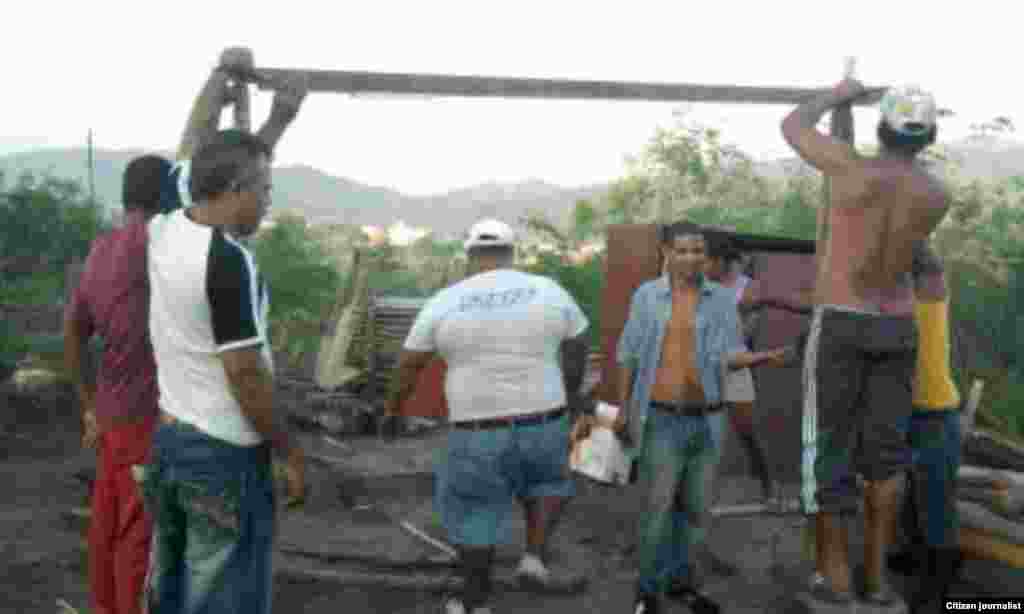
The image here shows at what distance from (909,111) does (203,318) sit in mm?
2878

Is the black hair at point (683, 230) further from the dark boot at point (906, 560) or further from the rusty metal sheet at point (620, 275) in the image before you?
the rusty metal sheet at point (620, 275)

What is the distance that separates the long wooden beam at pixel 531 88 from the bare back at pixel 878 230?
0.62 meters

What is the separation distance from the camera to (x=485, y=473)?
5488mm

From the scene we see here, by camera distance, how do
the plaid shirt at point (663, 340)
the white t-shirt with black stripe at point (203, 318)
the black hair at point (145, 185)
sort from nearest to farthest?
the white t-shirt with black stripe at point (203, 318) → the black hair at point (145, 185) → the plaid shirt at point (663, 340)

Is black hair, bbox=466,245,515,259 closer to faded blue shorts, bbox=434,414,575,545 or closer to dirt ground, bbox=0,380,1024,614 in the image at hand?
faded blue shorts, bbox=434,414,575,545

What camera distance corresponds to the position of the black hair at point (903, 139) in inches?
192

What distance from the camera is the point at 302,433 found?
35.9 feet

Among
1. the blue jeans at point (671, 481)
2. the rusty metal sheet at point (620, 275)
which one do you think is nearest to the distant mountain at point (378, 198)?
the rusty metal sheet at point (620, 275)

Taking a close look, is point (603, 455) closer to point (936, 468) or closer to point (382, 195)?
point (936, 468)

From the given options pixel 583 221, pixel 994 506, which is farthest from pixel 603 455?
pixel 583 221

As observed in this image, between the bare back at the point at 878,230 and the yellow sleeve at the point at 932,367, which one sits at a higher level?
the bare back at the point at 878,230

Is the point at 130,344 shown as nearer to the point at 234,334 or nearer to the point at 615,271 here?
the point at 234,334

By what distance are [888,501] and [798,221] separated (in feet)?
29.8

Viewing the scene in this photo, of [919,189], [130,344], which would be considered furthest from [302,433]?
[919,189]
